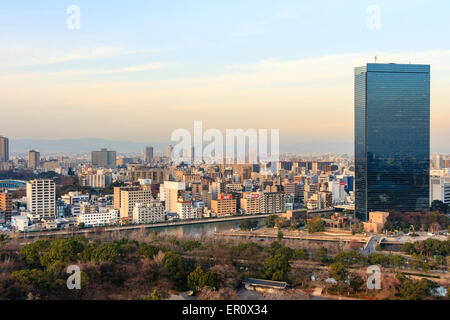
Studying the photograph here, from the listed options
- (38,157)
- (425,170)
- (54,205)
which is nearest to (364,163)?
(425,170)

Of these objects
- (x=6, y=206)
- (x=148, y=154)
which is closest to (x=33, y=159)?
(x=148, y=154)

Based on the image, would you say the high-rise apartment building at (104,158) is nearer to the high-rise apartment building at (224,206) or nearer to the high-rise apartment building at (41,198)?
the high-rise apartment building at (224,206)

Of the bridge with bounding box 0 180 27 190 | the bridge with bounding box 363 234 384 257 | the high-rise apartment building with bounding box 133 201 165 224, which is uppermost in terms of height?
the bridge with bounding box 0 180 27 190

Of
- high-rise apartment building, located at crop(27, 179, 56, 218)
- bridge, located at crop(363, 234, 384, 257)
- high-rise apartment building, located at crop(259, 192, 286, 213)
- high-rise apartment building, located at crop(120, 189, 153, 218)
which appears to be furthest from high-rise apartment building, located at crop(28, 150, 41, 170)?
bridge, located at crop(363, 234, 384, 257)

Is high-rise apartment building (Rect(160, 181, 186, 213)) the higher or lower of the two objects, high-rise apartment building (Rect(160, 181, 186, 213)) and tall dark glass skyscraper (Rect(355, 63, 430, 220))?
the lower

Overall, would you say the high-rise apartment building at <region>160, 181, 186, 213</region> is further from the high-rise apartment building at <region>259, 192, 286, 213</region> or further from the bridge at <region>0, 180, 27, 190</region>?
the bridge at <region>0, 180, 27, 190</region>

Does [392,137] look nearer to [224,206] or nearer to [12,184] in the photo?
[224,206]

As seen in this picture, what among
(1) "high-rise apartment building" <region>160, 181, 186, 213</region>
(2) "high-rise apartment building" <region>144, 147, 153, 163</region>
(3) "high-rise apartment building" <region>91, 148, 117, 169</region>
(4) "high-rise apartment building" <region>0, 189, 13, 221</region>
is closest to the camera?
(4) "high-rise apartment building" <region>0, 189, 13, 221</region>
